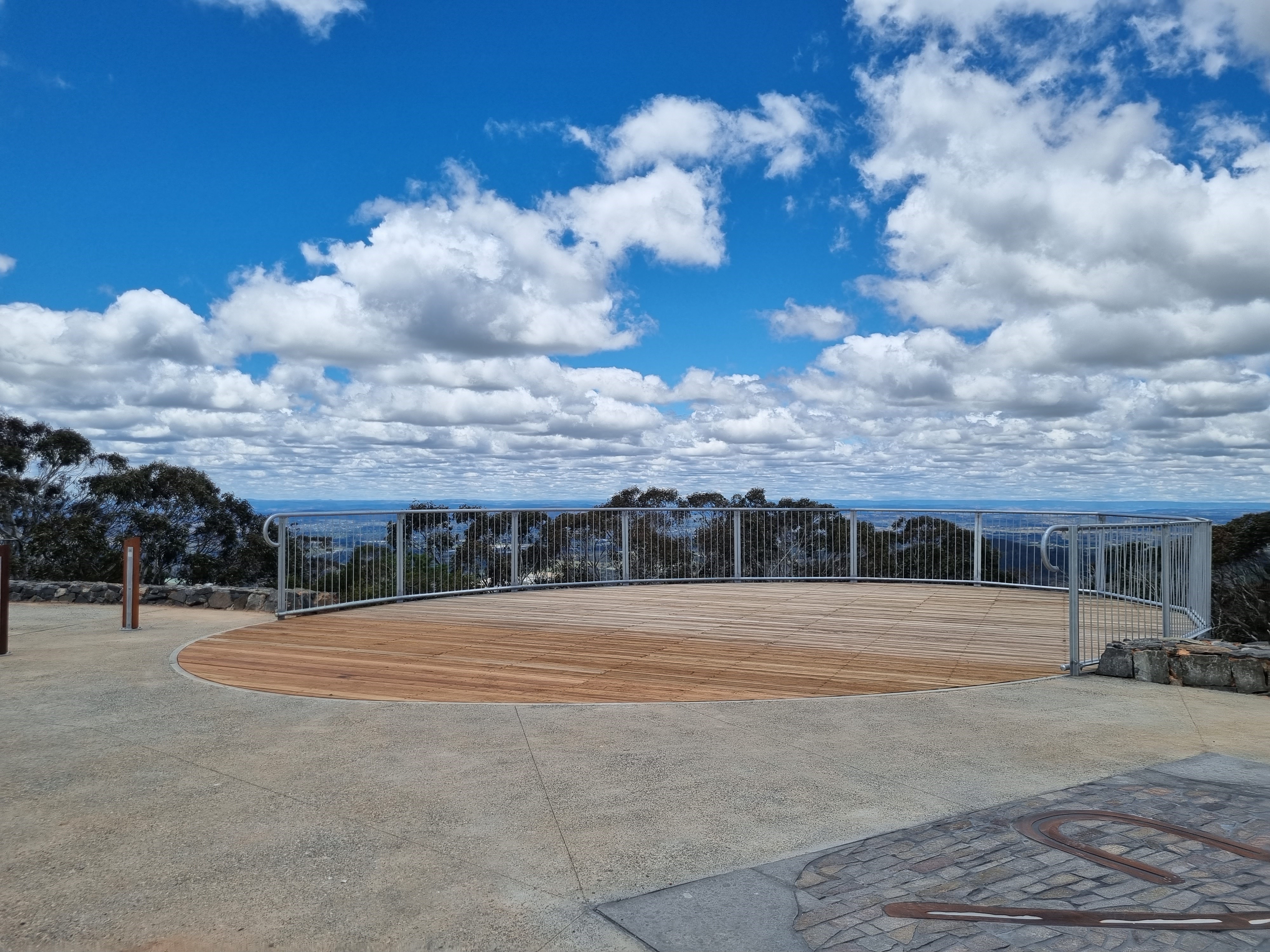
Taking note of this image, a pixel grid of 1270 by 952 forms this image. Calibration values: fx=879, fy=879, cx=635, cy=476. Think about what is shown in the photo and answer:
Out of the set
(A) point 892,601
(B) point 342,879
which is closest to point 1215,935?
(B) point 342,879

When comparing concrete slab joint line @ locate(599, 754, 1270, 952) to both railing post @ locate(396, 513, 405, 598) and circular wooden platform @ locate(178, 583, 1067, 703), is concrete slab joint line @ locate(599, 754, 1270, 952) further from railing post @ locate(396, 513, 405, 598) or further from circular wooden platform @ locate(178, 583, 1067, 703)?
railing post @ locate(396, 513, 405, 598)

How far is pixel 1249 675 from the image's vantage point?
261 inches

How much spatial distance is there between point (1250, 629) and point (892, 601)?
26.3 feet

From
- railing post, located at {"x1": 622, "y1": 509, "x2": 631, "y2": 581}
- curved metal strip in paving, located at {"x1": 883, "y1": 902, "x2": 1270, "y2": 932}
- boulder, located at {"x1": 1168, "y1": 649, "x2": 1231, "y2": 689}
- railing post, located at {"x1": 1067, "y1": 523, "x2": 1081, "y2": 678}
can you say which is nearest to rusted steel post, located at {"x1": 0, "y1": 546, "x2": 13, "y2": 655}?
railing post, located at {"x1": 622, "y1": 509, "x2": 631, "y2": 581}

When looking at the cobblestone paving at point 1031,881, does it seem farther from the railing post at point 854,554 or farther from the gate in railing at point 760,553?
the railing post at point 854,554

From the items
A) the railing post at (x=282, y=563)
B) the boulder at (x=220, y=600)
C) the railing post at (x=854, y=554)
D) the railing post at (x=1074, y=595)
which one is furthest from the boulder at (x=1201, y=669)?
the boulder at (x=220, y=600)

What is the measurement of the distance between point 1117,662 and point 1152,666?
25cm

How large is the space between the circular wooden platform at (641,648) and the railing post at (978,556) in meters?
1.39

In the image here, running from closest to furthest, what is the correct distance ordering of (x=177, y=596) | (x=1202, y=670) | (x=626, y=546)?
(x=1202, y=670) → (x=177, y=596) → (x=626, y=546)

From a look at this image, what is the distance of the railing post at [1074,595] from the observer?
23.9 feet

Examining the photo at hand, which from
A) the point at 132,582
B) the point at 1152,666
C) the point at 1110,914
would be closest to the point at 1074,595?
the point at 1152,666

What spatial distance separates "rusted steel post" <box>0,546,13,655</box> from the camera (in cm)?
834

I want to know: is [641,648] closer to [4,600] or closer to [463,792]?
[463,792]

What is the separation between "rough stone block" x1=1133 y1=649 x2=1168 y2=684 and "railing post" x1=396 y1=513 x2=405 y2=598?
834 cm
